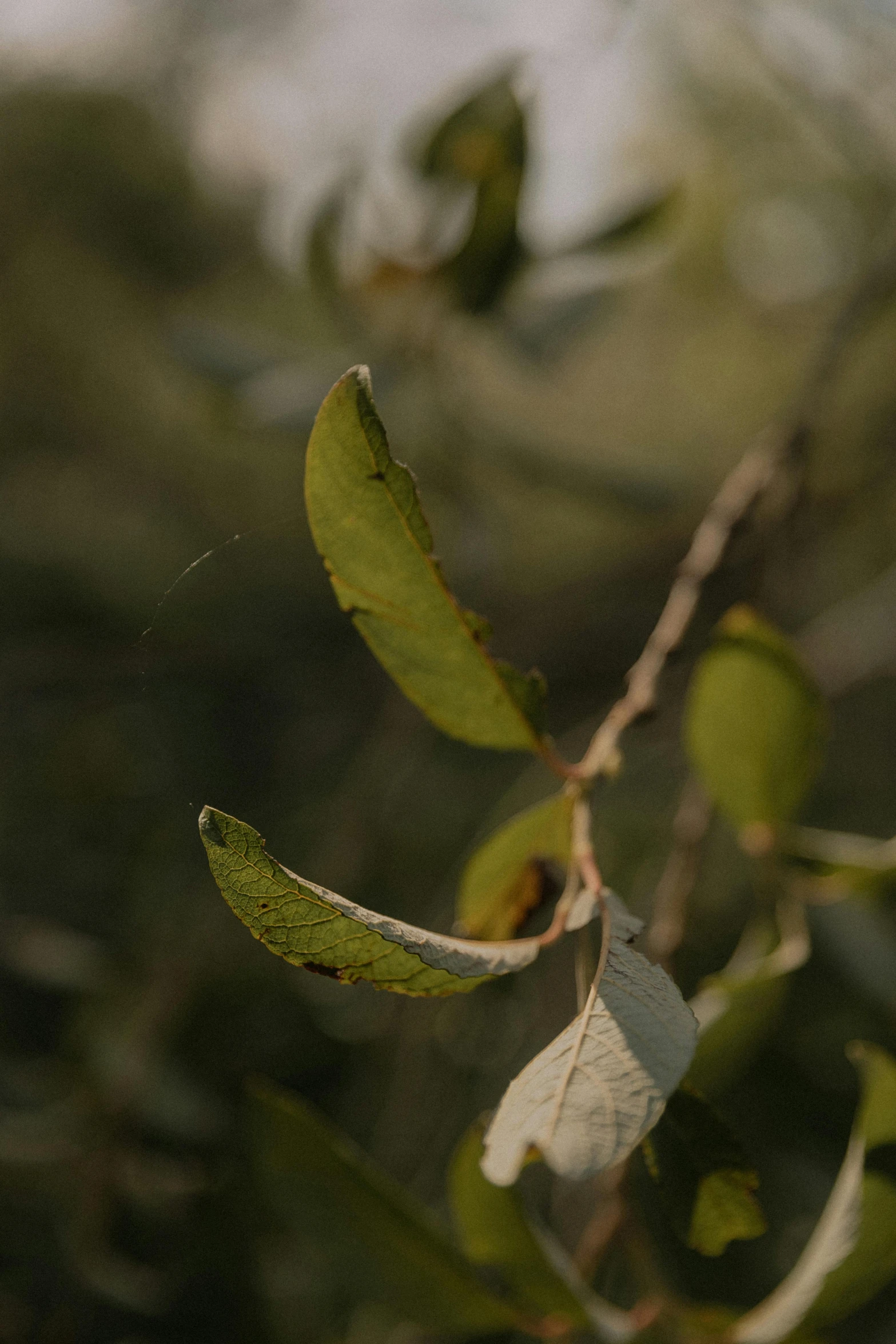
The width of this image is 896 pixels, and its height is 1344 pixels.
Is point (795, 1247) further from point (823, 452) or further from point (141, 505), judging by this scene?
point (141, 505)

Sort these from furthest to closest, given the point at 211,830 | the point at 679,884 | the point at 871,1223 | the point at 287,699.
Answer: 1. the point at 287,699
2. the point at 679,884
3. the point at 871,1223
4. the point at 211,830

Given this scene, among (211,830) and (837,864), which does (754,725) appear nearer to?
(837,864)

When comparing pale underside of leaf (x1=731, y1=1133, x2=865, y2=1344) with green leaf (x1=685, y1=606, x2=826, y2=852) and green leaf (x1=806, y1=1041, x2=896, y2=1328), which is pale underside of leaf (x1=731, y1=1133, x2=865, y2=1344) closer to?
Answer: green leaf (x1=806, y1=1041, x2=896, y2=1328)

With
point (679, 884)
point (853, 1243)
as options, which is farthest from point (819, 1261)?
point (679, 884)

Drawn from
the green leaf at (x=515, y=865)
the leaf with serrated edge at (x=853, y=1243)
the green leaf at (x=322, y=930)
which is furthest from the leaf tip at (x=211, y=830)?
the leaf with serrated edge at (x=853, y=1243)

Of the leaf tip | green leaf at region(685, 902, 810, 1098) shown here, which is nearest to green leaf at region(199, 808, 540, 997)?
the leaf tip

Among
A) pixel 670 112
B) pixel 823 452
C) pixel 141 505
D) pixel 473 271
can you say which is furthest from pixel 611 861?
pixel 670 112
